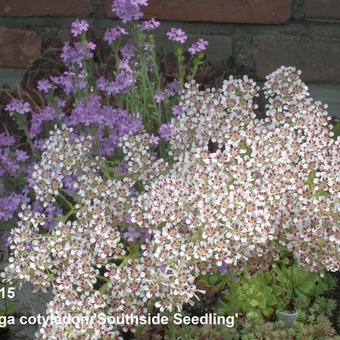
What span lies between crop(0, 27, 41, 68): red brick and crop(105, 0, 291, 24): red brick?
40 centimetres

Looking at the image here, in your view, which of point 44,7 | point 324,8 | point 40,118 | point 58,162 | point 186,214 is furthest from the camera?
point 44,7

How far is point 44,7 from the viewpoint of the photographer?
244 centimetres

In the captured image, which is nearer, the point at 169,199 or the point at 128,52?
the point at 169,199

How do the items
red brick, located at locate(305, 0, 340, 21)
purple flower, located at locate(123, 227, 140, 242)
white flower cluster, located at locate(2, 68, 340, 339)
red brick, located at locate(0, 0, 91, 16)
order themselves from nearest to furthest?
1. white flower cluster, located at locate(2, 68, 340, 339)
2. purple flower, located at locate(123, 227, 140, 242)
3. red brick, located at locate(305, 0, 340, 21)
4. red brick, located at locate(0, 0, 91, 16)

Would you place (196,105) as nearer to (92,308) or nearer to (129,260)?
(129,260)

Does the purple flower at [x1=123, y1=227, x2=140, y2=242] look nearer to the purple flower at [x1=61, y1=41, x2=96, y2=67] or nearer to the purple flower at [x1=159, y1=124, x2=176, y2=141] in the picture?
the purple flower at [x1=159, y1=124, x2=176, y2=141]

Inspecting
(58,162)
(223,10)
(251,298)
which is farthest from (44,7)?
(251,298)

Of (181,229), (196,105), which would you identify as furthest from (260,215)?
(196,105)

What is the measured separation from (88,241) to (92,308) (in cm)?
14

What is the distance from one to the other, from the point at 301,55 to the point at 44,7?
82 centimetres

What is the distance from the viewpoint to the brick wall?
2.28m

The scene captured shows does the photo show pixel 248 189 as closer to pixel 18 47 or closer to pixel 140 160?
pixel 140 160

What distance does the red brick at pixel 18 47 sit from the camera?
249 cm

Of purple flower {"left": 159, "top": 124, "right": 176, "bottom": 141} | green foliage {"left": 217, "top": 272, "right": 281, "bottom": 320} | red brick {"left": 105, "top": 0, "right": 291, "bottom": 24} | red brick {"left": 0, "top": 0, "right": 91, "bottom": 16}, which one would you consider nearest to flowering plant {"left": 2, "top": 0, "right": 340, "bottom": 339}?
purple flower {"left": 159, "top": 124, "right": 176, "bottom": 141}
